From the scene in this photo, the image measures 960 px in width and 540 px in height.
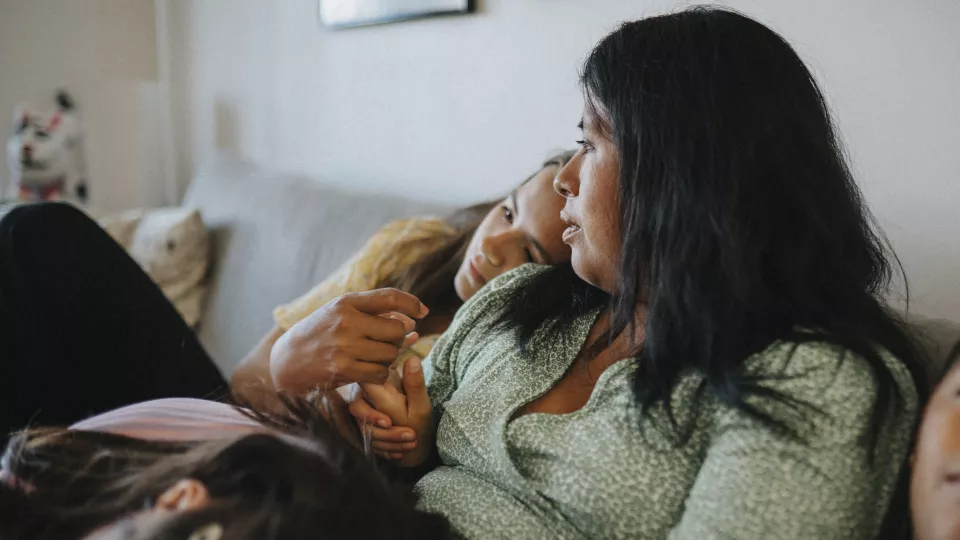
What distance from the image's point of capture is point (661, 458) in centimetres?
66

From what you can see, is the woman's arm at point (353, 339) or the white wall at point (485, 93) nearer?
the woman's arm at point (353, 339)

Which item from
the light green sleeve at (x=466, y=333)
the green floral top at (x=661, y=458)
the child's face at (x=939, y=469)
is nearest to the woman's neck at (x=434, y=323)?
the light green sleeve at (x=466, y=333)

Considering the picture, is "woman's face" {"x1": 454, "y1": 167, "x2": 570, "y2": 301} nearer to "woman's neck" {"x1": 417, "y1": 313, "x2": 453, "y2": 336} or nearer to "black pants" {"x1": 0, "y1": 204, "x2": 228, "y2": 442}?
"woman's neck" {"x1": 417, "y1": 313, "x2": 453, "y2": 336}

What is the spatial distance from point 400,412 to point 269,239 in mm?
916

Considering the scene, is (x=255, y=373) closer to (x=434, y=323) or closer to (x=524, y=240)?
(x=434, y=323)

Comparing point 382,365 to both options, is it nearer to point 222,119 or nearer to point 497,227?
point 497,227

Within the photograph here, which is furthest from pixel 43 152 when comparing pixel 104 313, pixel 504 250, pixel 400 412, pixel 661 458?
pixel 661 458

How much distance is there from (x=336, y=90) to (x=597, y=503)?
5.15 ft

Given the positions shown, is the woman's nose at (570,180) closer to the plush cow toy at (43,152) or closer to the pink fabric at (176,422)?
→ the pink fabric at (176,422)

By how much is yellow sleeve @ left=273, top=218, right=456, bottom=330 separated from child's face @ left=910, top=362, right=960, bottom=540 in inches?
34.0

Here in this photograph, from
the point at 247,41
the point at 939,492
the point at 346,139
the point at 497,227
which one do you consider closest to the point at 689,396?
the point at 939,492

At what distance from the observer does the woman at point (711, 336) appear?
0.58 meters

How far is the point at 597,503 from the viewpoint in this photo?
26.4 inches

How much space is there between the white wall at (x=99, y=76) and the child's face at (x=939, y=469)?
2.63m
